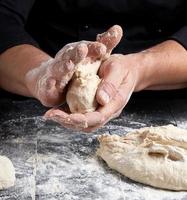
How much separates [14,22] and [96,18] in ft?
0.93

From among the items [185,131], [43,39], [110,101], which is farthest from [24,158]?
[43,39]

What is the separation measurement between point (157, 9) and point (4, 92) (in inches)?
24.0

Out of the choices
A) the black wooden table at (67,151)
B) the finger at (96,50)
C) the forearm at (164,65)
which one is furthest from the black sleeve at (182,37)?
the finger at (96,50)

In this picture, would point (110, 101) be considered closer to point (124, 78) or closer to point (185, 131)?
point (124, 78)

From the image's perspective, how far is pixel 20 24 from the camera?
1738 mm

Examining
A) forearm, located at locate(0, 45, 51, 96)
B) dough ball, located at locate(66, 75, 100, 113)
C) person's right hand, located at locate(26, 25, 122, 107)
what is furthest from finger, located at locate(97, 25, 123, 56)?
forearm, located at locate(0, 45, 51, 96)

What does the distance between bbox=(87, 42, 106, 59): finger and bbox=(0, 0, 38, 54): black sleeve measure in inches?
16.2

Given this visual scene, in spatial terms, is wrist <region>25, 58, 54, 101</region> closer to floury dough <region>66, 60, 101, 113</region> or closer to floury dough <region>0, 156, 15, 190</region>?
floury dough <region>66, 60, 101, 113</region>

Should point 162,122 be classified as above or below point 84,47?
below

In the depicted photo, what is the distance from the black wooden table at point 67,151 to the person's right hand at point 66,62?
0.18 meters

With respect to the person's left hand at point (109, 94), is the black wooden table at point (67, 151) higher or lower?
lower

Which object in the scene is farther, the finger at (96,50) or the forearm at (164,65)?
the forearm at (164,65)

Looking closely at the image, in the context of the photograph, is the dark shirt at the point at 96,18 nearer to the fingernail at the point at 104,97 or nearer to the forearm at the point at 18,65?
the forearm at the point at 18,65

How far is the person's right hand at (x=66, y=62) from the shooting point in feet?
4.12
